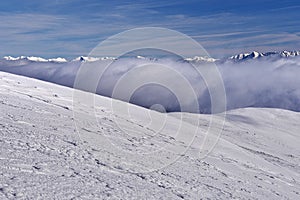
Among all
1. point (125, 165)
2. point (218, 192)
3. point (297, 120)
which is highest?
point (125, 165)

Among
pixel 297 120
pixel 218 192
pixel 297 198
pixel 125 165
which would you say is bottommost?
pixel 297 120

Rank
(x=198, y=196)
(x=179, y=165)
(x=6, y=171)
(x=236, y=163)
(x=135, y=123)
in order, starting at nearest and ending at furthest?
(x=6, y=171) → (x=198, y=196) → (x=179, y=165) → (x=236, y=163) → (x=135, y=123)

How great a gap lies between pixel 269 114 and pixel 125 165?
5701 centimetres

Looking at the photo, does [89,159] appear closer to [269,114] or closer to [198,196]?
[198,196]

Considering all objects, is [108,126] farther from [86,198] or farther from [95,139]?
[86,198]

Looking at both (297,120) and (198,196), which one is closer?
(198,196)

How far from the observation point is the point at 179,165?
14594mm

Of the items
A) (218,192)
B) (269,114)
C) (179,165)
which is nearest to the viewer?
(218,192)

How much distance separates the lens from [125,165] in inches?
494

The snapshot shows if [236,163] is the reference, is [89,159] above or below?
above

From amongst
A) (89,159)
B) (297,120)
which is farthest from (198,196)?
(297,120)

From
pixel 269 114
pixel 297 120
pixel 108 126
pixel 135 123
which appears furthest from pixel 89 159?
pixel 297 120

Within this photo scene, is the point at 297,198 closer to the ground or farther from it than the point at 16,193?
closer to the ground

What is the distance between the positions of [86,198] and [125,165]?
3.93m
